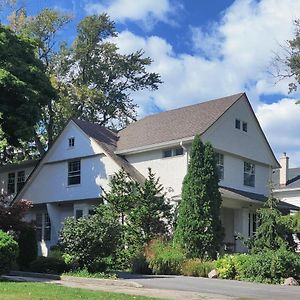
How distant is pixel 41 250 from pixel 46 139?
49.0 ft

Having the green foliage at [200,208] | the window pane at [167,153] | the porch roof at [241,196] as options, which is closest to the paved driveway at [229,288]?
the green foliage at [200,208]

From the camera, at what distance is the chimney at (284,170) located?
42375mm

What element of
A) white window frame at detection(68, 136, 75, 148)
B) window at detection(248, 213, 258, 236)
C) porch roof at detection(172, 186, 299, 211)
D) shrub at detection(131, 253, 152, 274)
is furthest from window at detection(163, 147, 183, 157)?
shrub at detection(131, 253, 152, 274)

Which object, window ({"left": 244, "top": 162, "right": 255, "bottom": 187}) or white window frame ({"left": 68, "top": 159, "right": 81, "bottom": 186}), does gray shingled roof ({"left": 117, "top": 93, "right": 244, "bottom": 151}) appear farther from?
window ({"left": 244, "top": 162, "right": 255, "bottom": 187})

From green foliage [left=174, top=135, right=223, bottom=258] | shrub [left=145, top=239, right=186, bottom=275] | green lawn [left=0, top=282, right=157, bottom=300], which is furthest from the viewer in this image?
green foliage [left=174, top=135, right=223, bottom=258]

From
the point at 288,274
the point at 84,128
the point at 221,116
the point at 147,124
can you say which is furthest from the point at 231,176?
the point at 288,274

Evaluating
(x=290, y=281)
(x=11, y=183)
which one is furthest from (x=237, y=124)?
(x=11, y=183)

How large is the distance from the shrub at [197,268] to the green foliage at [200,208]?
126 centimetres

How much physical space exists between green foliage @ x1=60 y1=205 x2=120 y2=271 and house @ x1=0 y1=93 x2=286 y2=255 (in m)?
8.55

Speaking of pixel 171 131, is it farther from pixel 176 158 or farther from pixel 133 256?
pixel 133 256

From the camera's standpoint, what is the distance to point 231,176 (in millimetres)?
32656

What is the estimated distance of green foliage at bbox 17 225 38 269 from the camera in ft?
81.3

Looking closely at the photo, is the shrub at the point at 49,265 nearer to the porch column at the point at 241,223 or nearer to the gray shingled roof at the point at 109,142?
the gray shingled roof at the point at 109,142

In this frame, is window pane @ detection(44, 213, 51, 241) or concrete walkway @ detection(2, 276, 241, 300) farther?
window pane @ detection(44, 213, 51, 241)
